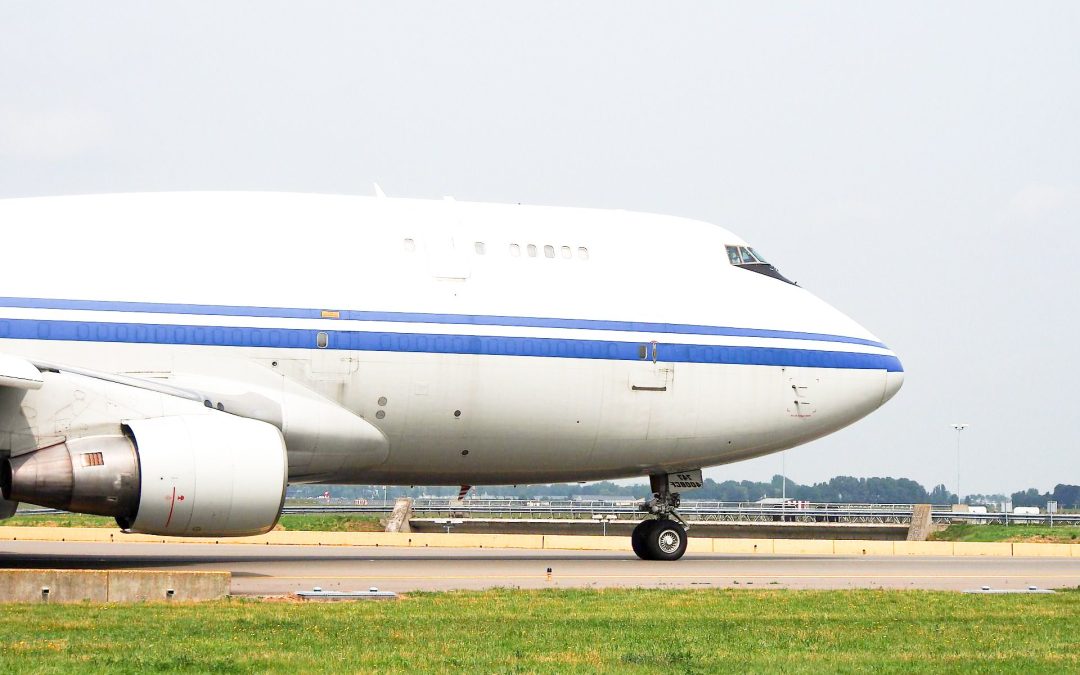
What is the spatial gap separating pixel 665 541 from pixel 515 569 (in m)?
3.80

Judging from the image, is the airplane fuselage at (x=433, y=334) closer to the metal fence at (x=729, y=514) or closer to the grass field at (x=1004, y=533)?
the grass field at (x=1004, y=533)

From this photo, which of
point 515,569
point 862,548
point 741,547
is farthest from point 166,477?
point 862,548

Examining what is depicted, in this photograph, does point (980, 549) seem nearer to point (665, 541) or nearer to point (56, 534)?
point (665, 541)

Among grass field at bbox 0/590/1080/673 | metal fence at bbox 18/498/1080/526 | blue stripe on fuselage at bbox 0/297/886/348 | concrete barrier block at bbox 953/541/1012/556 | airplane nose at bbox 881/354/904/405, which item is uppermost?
blue stripe on fuselage at bbox 0/297/886/348

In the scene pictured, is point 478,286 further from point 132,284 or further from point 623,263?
point 132,284

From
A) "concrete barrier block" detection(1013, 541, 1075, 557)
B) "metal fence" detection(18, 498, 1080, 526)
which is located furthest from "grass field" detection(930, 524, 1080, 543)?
"concrete barrier block" detection(1013, 541, 1075, 557)

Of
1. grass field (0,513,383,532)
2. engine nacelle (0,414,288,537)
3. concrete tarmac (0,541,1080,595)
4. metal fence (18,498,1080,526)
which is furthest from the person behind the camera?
metal fence (18,498,1080,526)

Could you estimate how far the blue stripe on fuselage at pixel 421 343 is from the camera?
20.2 metres

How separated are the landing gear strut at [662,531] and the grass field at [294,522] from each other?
16.8 m

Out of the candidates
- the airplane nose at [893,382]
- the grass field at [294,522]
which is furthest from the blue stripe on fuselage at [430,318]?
the grass field at [294,522]

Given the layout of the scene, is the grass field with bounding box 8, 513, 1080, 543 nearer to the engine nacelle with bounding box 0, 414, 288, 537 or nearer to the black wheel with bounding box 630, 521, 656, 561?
the black wheel with bounding box 630, 521, 656, 561

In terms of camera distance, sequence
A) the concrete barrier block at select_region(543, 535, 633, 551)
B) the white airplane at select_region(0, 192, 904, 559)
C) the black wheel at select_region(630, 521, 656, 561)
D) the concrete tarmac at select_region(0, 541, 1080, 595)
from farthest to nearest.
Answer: the concrete barrier block at select_region(543, 535, 633, 551) → the black wheel at select_region(630, 521, 656, 561) → the concrete tarmac at select_region(0, 541, 1080, 595) → the white airplane at select_region(0, 192, 904, 559)

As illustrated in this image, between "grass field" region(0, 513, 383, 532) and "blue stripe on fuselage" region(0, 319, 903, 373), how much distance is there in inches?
741

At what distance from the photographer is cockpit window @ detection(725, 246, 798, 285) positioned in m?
26.0
